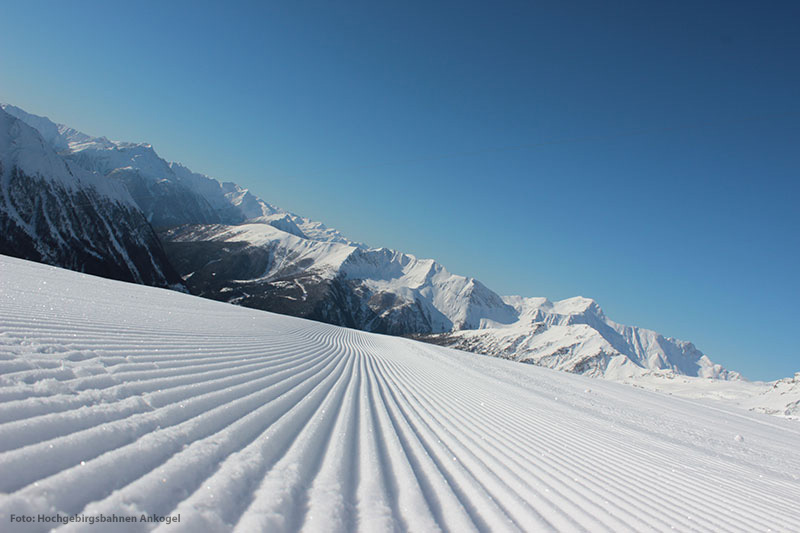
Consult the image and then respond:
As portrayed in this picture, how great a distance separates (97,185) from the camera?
112m

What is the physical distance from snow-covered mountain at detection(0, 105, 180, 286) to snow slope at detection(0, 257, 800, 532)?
4071 inches

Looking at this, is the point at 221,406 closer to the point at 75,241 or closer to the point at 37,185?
the point at 75,241

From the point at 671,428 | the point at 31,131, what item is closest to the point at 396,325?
the point at 31,131

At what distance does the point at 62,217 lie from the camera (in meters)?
91.3

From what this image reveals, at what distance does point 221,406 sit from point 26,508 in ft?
8.55

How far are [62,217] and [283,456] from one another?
124 m

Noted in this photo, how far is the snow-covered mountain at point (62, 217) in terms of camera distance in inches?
3216

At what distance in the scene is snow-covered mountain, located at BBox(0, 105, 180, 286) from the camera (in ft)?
268

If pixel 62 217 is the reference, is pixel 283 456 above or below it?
below

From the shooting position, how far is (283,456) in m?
3.35

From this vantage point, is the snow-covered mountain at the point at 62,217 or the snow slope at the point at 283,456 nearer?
the snow slope at the point at 283,456

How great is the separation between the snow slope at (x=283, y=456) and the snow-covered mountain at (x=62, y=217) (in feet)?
339

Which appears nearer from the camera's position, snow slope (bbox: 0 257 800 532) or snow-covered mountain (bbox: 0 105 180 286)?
snow slope (bbox: 0 257 800 532)

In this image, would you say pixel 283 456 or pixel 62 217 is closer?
pixel 283 456
